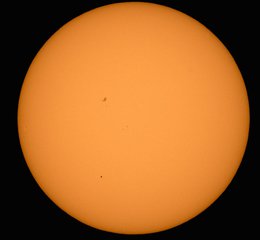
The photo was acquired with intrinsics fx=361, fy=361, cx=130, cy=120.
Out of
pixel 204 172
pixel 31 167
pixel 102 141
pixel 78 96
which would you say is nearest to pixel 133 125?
pixel 102 141

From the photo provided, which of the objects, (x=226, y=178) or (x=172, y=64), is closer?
(x=172, y=64)

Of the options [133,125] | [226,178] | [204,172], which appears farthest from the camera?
[226,178]

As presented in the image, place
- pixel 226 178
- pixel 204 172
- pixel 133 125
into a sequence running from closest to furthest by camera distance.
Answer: pixel 133 125 → pixel 204 172 → pixel 226 178

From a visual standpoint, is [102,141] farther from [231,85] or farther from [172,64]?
[231,85]

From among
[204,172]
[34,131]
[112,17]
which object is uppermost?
[112,17]

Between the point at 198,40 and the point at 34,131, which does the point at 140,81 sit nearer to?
the point at 198,40

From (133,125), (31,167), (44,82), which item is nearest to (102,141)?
(133,125)

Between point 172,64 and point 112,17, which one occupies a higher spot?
point 112,17
